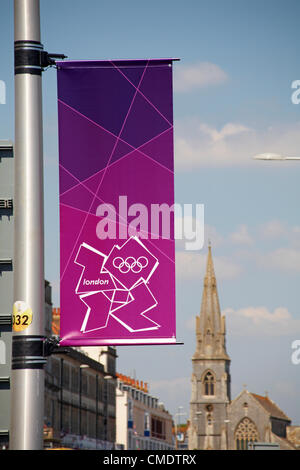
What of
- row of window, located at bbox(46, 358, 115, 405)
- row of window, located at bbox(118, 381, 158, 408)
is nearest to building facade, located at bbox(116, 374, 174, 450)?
row of window, located at bbox(118, 381, 158, 408)

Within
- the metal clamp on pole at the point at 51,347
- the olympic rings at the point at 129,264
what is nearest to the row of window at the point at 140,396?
the olympic rings at the point at 129,264

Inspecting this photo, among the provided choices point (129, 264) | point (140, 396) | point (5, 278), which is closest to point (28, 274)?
point (129, 264)

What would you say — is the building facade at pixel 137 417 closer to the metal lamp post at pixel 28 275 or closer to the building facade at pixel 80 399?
the building facade at pixel 80 399

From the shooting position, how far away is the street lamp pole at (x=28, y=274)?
8367 mm

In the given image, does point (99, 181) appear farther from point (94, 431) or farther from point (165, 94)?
point (94, 431)

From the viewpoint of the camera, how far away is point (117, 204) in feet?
31.4

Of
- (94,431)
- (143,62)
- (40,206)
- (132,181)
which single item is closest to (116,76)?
(143,62)

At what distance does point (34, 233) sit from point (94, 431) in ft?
368

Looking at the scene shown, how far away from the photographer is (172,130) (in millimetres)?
9797

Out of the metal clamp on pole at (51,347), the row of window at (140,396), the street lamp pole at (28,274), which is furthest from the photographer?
the row of window at (140,396)

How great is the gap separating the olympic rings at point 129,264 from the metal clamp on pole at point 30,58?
215 centimetres

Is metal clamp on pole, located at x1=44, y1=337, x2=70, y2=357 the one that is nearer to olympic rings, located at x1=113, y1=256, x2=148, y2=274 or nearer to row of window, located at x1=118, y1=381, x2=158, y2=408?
olympic rings, located at x1=113, y1=256, x2=148, y2=274

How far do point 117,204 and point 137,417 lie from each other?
164 metres

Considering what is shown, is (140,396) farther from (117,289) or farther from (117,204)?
(117,204)
